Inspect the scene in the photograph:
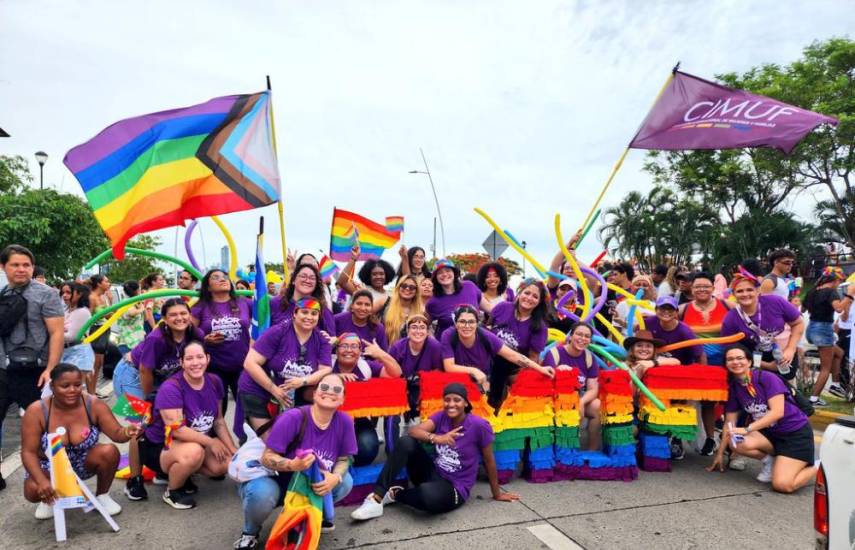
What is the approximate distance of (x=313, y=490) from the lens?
3258mm

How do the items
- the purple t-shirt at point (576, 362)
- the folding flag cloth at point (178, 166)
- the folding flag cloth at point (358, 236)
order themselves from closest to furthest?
the folding flag cloth at point (178, 166)
the purple t-shirt at point (576, 362)
the folding flag cloth at point (358, 236)

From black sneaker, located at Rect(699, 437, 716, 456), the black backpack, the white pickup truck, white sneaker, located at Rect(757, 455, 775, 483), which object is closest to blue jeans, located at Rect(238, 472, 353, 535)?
the black backpack

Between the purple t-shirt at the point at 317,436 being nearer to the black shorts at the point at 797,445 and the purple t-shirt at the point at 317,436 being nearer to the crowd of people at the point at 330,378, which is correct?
the crowd of people at the point at 330,378

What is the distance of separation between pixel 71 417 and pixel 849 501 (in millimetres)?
A: 4267

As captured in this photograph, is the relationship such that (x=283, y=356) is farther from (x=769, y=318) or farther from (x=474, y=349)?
(x=769, y=318)

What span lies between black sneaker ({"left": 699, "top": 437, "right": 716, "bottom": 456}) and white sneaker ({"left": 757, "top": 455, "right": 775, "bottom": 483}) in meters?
0.69

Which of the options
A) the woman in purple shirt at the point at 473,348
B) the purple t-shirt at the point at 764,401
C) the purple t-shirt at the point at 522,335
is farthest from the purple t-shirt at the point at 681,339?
the woman in purple shirt at the point at 473,348

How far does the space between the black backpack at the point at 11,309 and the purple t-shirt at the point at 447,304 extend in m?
3.38

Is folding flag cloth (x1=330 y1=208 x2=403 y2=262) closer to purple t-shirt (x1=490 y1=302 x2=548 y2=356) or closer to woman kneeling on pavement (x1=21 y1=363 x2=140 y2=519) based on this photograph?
purple t-shirt (x1=490 y1=302 x2=548 y2=356)

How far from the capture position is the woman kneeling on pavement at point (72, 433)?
3.67 m

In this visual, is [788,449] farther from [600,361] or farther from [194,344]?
[194,344]

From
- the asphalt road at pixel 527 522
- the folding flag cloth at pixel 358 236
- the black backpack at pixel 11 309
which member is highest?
the folding flag cloth at pixel 358 236

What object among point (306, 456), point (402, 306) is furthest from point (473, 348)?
point (306, 456)

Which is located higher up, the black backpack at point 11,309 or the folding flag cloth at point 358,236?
the folding flag cloth at point 358,236
